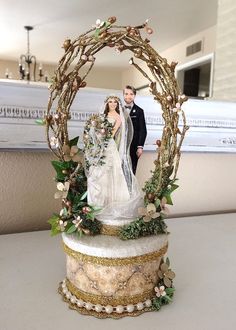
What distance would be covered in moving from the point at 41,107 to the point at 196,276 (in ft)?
1.48

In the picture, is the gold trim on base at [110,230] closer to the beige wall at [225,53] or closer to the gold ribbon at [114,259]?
the gold ribbon at [114,259]

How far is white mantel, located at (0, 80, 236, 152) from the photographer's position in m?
0.62

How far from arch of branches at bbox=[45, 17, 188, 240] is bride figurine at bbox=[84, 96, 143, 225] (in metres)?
0.03

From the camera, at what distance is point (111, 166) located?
39 centimetres

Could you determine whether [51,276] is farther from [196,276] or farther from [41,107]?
[41,107]

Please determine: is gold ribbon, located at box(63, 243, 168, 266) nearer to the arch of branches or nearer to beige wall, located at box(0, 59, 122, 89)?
Answer: the arch of branches

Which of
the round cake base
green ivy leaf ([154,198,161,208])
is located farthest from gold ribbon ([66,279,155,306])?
green ivy leaf ([154,198,161,208])

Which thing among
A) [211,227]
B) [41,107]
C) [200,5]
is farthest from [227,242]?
[200,5]

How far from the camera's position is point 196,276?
47 cm

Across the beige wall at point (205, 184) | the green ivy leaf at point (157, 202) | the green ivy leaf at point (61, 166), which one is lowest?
the beige wall at point (205, 184)

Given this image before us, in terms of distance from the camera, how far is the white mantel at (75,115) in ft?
2.02

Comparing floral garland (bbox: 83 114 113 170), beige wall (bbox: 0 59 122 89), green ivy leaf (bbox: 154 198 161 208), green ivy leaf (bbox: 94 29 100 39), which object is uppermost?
beige wall (bbox: 0 59 122 89)

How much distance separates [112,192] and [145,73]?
0.18 meters

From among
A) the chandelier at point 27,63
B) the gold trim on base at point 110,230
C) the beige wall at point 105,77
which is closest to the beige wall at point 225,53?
the beige wall at point 105,77
